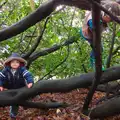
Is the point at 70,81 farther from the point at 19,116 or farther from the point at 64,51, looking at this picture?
the point at 64,51

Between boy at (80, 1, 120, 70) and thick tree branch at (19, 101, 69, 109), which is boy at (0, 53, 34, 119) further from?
boy at (80, 1, 120, 70)

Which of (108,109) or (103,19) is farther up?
(103,19)

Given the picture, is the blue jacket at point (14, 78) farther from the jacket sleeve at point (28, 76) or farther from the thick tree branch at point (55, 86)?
the thick tree branch at point (55, 86)

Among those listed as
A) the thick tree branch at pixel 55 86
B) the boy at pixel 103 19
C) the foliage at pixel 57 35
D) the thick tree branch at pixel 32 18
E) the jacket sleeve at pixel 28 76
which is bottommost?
the thick tree branch at pixel 55 86

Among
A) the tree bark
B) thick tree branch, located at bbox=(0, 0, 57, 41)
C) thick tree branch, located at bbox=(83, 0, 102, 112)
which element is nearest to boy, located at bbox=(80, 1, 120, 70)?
thick tree branch, located at bbox=(83, 0, 102, 112)

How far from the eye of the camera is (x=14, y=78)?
4152mm

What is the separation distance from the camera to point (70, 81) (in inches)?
144

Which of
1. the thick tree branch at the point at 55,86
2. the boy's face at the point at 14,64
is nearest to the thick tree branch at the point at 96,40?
the thick tree branch at the point at 55,86

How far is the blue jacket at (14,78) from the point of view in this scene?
412 centimetres

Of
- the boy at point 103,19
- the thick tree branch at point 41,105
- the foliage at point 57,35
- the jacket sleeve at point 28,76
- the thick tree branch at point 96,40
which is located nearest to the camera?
the thick tree branch at point 96,40

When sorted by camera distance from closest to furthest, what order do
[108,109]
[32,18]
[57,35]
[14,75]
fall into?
[108,109]
[32,18]
[14,75]
[57,35]

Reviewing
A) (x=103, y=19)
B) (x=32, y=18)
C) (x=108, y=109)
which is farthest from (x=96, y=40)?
(x=32, y=18)

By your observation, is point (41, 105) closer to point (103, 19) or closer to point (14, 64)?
point (14, 64)

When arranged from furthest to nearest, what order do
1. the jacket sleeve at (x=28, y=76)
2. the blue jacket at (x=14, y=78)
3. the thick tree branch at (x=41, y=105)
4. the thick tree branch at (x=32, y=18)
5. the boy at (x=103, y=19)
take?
the blue jacket at (x=14, y=78) → the thick tree branch at (x=41, y=105) → the jacket sleeve at (x=28, y=76) → the thick tree branch at (x=32, y=18) → the boy at (x=103, y=19)
